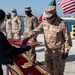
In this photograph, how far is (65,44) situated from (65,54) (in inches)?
7.1

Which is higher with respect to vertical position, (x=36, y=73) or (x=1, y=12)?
(x=1, y=12)

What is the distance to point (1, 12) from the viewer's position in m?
4.19

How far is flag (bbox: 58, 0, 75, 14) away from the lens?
11.7m

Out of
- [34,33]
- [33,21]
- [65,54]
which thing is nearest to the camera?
[65,54]

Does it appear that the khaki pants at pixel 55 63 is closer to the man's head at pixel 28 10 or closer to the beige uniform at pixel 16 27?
the man's head at pixel 28 10

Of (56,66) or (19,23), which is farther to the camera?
(19,23)

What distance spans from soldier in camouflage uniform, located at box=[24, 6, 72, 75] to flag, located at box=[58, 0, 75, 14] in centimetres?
646

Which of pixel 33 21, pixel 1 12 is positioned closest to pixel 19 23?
pixel 33 21

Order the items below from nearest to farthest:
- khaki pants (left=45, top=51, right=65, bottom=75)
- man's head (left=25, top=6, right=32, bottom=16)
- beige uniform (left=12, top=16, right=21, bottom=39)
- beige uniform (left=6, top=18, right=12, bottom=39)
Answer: khaki pants (left=45, top=51, right=65, bottom=75) → man's head (left=25, top=6, right=32, bottom=16) → beige uniform (left=12, top=16, right=21, bottom=39) → beige uniform (left=6, top=18, right=12, bottom=39)

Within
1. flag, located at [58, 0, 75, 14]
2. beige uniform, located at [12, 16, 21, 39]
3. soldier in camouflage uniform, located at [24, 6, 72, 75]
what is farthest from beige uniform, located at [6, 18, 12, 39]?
soldier in camouflage uniform, located at [24, 6, 72, 75]

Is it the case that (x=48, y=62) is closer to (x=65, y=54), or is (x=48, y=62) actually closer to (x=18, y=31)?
(x=65, y=54)

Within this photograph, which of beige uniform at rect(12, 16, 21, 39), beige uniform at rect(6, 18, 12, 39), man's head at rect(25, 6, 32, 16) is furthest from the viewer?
beige uniform at rect(6, 18, 12, 39)

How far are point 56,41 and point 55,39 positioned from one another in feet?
0.15

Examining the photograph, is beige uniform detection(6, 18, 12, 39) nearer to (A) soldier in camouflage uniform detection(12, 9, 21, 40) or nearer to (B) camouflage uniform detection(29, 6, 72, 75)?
(A) soldier in camouflage uniform detection(12, 9, 21, 40)
